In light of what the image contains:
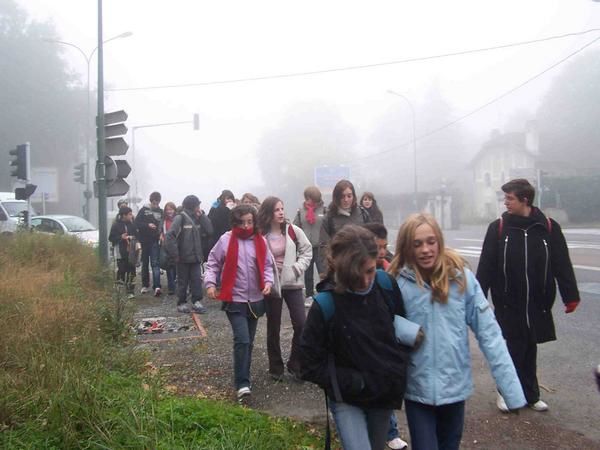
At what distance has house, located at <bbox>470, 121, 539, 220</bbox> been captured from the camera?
53.7 m

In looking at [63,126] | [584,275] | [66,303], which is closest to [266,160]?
[63,126]

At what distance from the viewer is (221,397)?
4801 mm

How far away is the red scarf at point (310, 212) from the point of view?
26.0ft

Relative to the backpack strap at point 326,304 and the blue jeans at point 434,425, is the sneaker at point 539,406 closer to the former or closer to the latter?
the blue jeans at point 434,425

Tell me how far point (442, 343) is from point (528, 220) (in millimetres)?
1936

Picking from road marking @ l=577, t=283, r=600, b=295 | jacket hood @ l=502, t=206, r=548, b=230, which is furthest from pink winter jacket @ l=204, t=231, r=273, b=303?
road marking @ l=577, t=283, r=600, b=295

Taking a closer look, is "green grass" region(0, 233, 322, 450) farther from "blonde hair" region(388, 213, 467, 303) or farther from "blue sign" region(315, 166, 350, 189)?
"blue sign" region(315, 166, 350, 189)

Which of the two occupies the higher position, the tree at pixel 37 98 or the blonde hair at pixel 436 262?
the tree at pixel 37 98

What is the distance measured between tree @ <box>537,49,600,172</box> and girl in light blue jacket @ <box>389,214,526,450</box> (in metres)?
54.6

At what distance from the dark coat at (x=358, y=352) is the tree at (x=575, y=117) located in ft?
180

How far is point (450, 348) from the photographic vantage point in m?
2.89

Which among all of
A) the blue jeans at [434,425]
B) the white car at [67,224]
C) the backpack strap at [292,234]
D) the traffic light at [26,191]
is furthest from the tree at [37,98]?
the blue jeans at [434,425]

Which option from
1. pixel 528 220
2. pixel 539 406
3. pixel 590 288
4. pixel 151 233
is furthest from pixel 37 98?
pixel 539 406

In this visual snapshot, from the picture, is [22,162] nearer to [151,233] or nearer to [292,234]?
[151,233]
